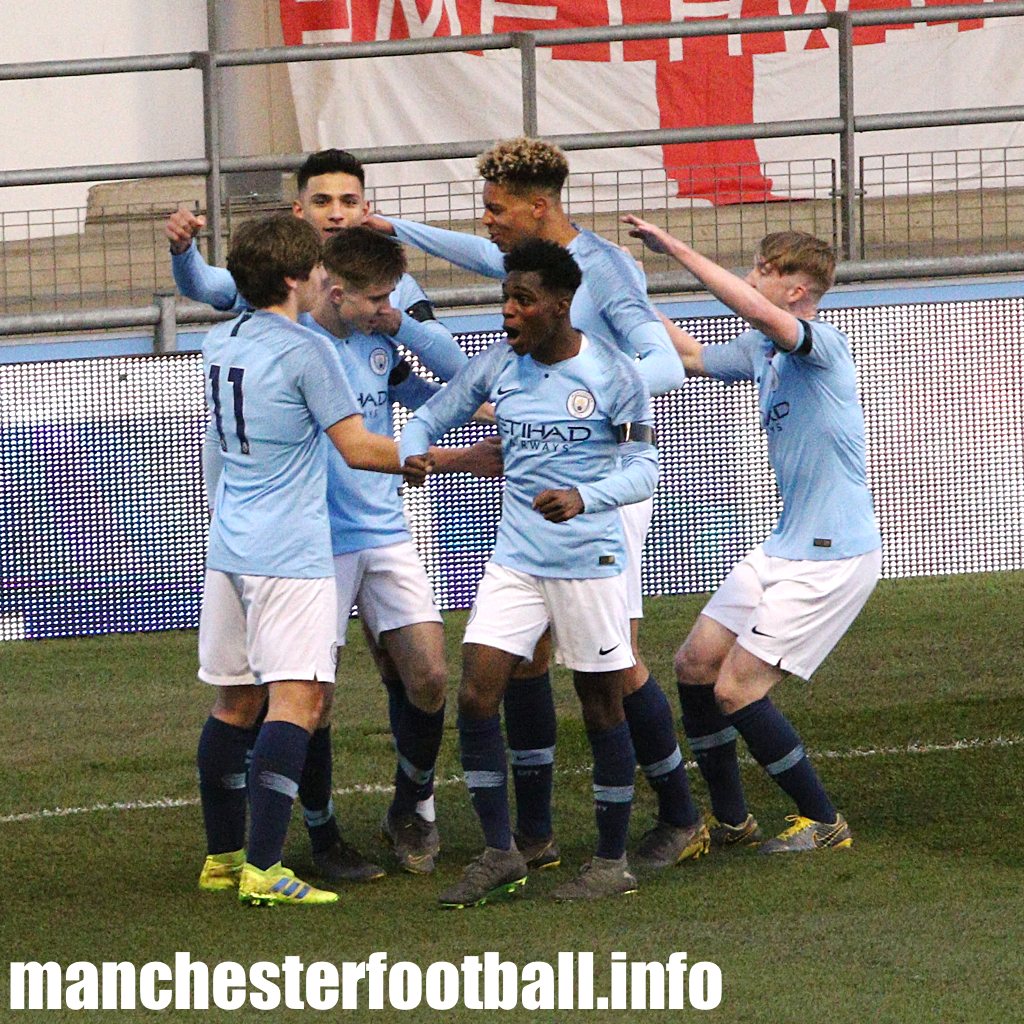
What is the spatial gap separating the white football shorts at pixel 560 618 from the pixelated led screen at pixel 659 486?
4145 mm

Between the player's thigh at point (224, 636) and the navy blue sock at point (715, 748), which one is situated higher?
the player's thigh at point (224, 636)

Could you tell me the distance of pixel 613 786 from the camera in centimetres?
526

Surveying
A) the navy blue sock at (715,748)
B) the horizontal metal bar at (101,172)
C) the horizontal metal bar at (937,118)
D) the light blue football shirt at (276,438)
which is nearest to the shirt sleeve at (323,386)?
the light blue football shirt at (276,438)

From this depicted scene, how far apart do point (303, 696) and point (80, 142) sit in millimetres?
8414

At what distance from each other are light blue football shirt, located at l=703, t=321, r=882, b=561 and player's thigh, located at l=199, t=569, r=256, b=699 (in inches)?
60.1

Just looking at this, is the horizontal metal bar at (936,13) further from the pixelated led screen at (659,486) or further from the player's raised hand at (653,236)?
the player's raised hand at (653,236)

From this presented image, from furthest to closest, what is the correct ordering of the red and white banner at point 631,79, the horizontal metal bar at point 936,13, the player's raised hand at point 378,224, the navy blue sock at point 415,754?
the red and white banner at point 631,79 < the horizontal metal bar at point 936,13 < the player's raised hand at point 378,224 < the navy blue sock at point 415,754

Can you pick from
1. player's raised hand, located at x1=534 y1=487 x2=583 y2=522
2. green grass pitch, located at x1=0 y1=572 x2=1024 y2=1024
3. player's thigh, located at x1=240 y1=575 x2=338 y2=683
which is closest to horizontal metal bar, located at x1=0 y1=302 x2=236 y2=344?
green grass pitch, located at x1=0 y1=572 x2=1024 y2=1024

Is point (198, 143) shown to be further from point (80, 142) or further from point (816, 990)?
point (816, 990)

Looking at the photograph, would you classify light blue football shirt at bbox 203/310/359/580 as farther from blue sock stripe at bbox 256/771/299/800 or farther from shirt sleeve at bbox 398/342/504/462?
blue sock stripe at bbox 256/771/299/800

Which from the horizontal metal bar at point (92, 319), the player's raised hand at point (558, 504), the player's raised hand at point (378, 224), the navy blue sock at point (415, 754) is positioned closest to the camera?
the player's raised hand at point (558, 504)

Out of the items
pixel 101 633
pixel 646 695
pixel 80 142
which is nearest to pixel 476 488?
pixel 101 633

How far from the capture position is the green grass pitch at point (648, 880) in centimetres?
452

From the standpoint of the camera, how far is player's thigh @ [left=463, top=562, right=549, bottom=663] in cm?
521
